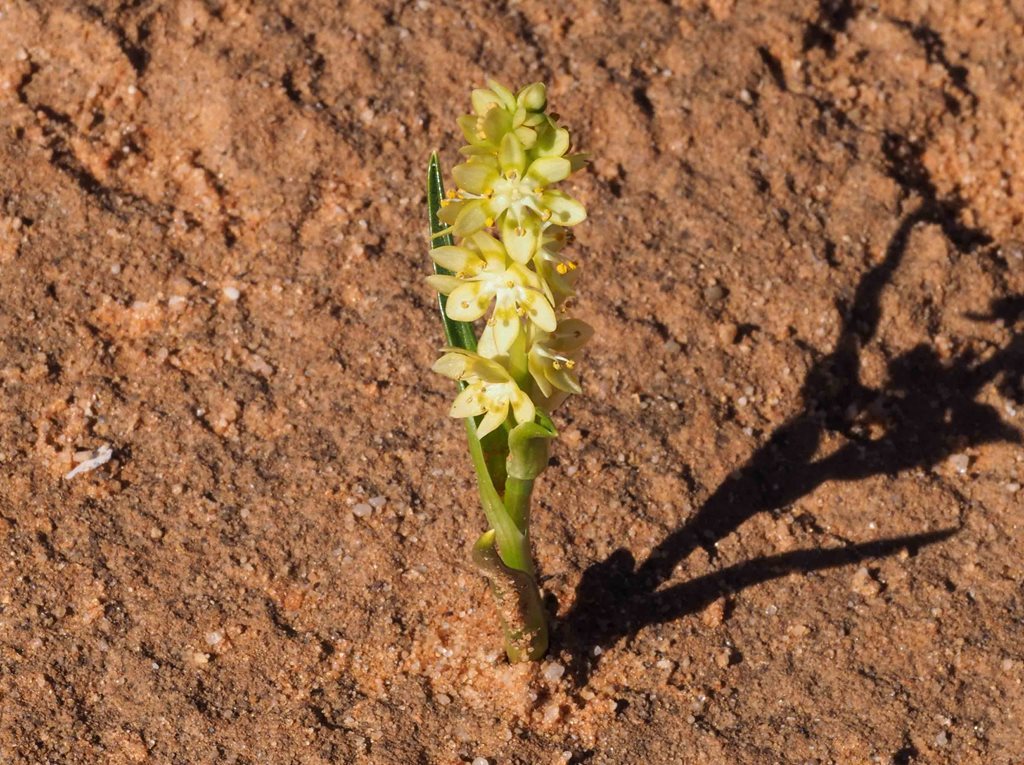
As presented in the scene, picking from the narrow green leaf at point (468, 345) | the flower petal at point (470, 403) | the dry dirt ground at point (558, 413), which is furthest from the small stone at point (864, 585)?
the flower petal at point (470, 403)

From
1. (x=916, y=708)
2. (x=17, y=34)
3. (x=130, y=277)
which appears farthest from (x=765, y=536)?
(x=17, y=34)

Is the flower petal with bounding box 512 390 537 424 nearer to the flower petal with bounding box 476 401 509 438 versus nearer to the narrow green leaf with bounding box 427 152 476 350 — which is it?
the flower petal with bounding box 476 401 509 438

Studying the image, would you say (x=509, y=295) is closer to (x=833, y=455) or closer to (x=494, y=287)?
(x=494, y=287)

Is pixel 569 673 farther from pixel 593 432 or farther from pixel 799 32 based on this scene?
pixel 799 32

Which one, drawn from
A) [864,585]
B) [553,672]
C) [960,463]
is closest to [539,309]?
[553,672]

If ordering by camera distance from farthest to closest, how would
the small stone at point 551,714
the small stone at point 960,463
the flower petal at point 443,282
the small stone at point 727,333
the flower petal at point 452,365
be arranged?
1. the small stone at point 727,333
2. the small stone at point 960,463
3. the small stone at point 551,714
4. the flower petal at point 452,365
5. the flower petal at point 443,282

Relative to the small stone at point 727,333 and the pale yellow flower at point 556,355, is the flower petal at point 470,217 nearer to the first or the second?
the pale yellow flower at point 556,355
